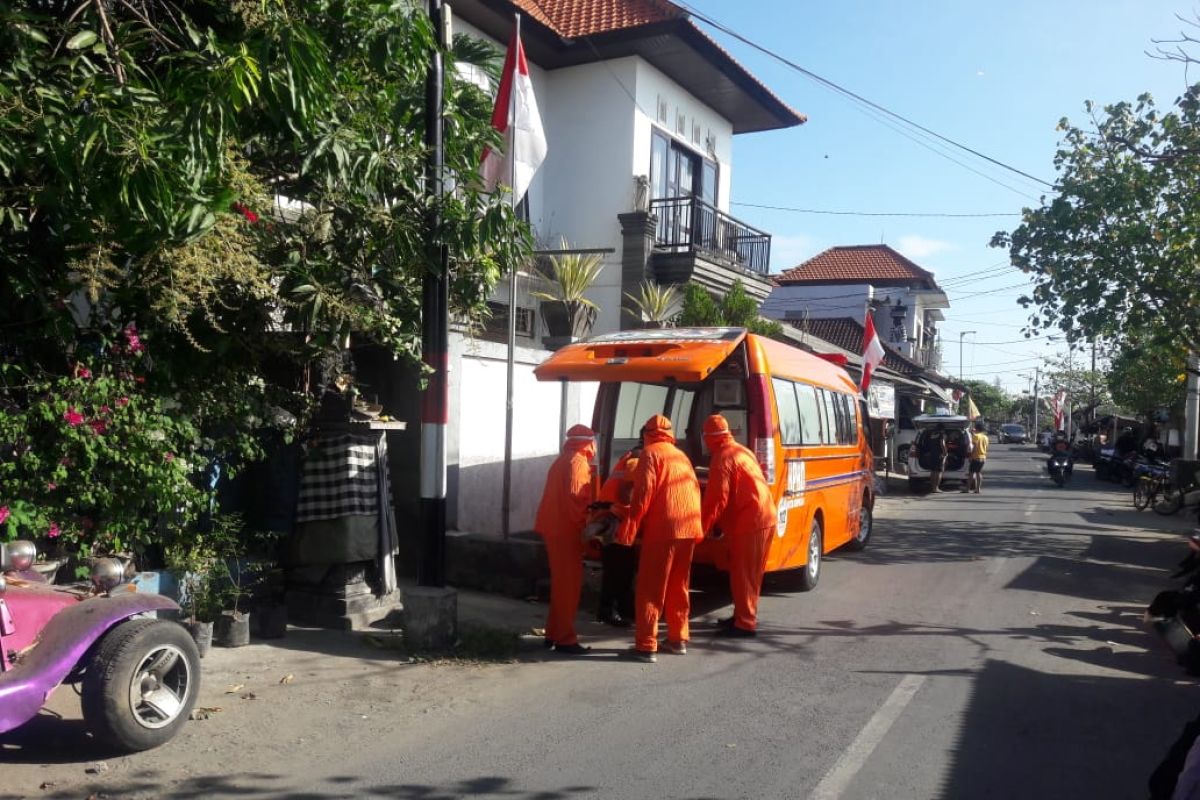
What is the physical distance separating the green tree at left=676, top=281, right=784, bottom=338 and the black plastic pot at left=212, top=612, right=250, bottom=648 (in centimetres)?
833

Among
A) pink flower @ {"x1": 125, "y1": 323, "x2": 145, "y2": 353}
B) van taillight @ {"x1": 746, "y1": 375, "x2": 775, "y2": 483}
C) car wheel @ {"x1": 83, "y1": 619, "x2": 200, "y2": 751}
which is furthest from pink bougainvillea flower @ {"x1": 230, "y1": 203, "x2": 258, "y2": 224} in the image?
van taillight @ {"x1": 746, "y1": 375, "x2": 775, "y2": 483}

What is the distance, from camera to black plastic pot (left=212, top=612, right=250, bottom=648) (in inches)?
268

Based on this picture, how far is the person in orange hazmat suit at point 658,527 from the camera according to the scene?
6867mm

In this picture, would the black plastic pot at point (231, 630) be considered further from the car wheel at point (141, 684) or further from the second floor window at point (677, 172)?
the second floor window at point (677, 172)

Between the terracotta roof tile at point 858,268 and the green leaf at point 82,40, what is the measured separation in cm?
4387

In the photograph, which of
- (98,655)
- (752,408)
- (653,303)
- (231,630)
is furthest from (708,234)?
(98,655)

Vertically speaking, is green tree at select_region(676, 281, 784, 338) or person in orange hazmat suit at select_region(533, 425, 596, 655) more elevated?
green tree at select_region(676, 281, 784, 338)

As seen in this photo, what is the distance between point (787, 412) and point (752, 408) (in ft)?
2.66

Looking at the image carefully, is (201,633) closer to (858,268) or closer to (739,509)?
(739,509)

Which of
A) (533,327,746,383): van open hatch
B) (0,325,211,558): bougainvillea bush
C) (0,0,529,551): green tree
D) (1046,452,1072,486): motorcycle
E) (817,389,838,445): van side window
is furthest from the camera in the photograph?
(1046,452,1072,486): motorcycle

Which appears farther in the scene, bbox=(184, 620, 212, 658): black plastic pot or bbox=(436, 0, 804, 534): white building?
bbox=(436, 0, 804, 534): white building

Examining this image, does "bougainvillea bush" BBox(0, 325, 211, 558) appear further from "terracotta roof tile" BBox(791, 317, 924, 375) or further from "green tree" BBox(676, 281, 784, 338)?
"terracotta roof tile" BBox(791, 317, 924, 375)

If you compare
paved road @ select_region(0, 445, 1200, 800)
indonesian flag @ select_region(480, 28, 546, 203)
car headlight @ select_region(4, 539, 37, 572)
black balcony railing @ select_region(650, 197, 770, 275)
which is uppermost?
black balcony railing @ select_region(650, 197, 770, 275)

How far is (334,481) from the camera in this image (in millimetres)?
7684
